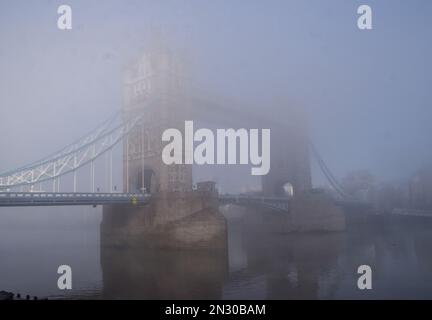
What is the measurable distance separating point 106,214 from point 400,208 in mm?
59977

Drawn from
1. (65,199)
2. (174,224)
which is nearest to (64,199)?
(65,199)

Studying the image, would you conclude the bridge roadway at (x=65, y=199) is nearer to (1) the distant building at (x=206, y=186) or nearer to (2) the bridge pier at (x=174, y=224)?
(2) the bridge pier at (x=174, y=224)

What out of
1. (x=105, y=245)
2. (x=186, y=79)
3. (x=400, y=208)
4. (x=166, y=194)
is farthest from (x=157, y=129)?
(x=400, y=208)

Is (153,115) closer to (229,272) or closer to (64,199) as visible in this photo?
(64,199)

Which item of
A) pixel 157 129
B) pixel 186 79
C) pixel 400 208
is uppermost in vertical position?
pixel 186 79

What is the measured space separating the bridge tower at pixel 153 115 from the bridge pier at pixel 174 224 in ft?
14.7

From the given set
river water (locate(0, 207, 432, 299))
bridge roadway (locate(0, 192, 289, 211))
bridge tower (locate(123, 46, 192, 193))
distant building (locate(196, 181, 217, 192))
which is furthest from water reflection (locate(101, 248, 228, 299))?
bridge tower (locate(123, 46, 192, 193))

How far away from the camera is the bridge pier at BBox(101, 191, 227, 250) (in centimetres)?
2664

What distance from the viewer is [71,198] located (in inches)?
1038

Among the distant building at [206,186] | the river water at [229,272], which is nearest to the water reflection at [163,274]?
the river water at [229,272]

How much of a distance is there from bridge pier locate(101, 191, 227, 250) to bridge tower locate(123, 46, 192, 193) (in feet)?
14.7

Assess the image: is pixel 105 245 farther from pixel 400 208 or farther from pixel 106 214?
pixel 400 208

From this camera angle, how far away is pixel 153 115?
35.0 meters

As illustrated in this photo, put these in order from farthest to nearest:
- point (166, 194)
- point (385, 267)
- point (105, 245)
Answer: point (105, 245) → point (166, 194) → point (385, 267)
